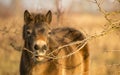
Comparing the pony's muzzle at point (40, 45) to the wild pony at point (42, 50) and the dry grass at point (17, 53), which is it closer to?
the wild pony at point (42, 50)

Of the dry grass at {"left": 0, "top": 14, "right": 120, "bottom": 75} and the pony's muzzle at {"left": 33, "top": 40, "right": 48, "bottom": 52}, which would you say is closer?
the pony's muzzle at {"left": 33, "top": 40, "right": 48, "bottom": 52}

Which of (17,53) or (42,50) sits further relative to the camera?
(17,53)

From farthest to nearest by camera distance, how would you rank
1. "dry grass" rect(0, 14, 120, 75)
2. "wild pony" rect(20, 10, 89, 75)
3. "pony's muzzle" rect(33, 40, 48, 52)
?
"dry grass" rect(0, 14, 120, 75), "wild pony" rect(20, 10, 89, 75), "pony's muzzle" rect(33, 40, 48, 52)

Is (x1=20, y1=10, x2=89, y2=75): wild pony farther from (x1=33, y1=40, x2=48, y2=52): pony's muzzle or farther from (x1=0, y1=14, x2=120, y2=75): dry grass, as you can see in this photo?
(x1=0, y1=14, x2=120, y2=75): dry grass

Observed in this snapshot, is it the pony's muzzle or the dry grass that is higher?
the dry grass

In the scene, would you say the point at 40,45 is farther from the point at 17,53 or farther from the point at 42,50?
the point at 17,53

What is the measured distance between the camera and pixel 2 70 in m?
11.6

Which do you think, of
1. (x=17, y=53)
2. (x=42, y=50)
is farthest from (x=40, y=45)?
(x=17, y=53)

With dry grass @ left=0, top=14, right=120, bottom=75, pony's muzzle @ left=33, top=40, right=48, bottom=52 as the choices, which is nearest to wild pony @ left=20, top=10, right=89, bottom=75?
pony's muzzle @ left=33, top=40, right=48, bottom=52

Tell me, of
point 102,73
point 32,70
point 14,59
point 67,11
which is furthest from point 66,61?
point 67,11

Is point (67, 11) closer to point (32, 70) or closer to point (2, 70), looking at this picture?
point (2, 70)

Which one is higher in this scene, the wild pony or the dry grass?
the dry grass

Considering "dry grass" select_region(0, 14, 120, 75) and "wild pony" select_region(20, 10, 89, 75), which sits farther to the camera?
"dry grass" select_region(0, 14, 120, 75)

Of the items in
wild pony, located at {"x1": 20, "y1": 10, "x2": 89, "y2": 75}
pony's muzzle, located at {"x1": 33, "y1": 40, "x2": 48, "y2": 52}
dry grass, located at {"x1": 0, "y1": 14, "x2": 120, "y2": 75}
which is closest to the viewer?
pony's muzzle, located at {"x1": 33, "y1": 40, "x2": 48, "y2": 52}
